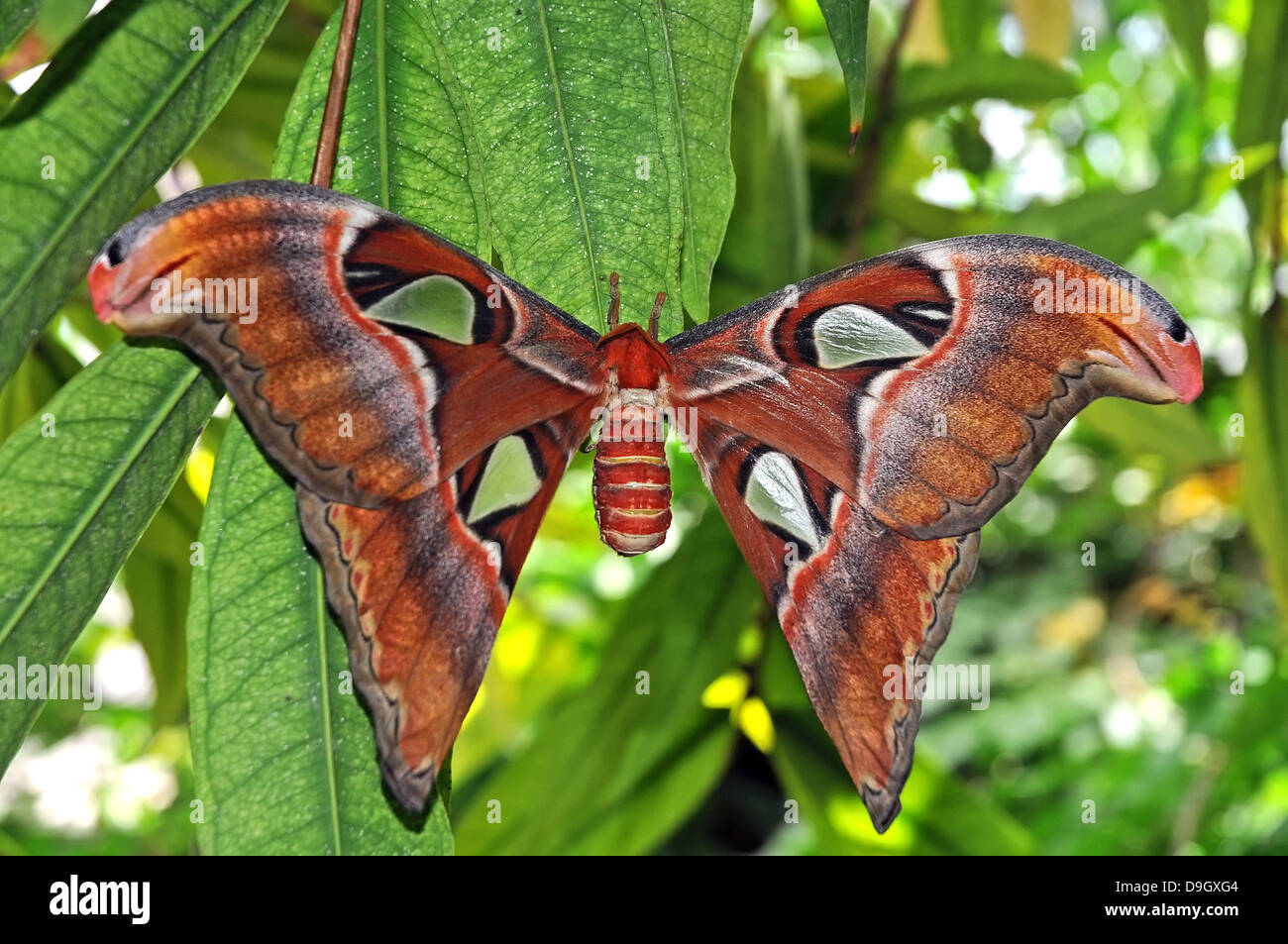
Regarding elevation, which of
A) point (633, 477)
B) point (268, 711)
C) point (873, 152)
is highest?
point (873, 152)

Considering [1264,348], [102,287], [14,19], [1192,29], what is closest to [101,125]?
[14,19]

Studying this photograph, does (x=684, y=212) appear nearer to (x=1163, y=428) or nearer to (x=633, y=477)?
(x=633, y=477)

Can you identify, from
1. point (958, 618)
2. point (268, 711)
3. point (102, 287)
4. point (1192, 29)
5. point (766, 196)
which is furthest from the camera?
point (958, 618)

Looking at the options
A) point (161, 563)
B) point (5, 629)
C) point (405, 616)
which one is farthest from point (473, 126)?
point (161, 563)

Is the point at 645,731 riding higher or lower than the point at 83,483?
lower

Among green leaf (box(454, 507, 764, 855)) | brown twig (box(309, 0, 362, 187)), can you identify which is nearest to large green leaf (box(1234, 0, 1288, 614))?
green leaf (box(454, 507, 764, 855))

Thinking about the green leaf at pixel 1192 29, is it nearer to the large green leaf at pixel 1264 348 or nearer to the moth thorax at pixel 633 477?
the large green leaf at pixel 1264 348

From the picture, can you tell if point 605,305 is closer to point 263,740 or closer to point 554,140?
point 554,140

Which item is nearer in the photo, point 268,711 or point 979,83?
point 268,711
